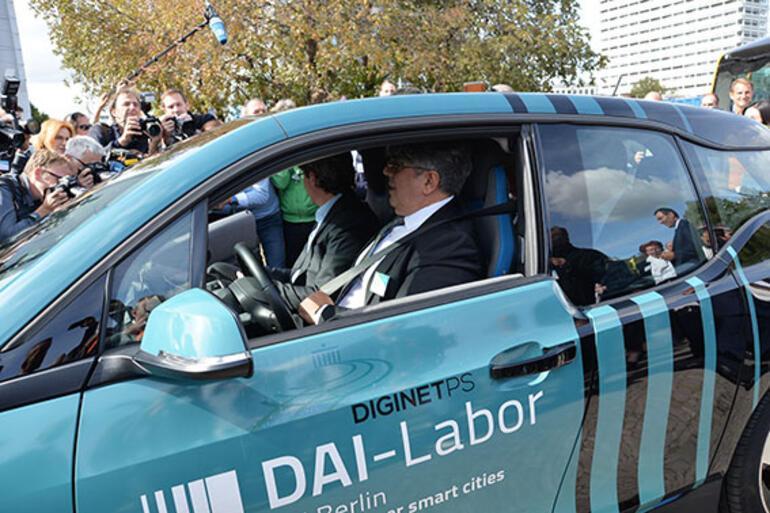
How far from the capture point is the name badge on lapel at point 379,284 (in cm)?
180

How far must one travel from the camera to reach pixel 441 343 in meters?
1.51

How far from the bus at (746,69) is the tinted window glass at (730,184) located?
9407 mm

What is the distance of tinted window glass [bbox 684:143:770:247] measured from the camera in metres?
1.99

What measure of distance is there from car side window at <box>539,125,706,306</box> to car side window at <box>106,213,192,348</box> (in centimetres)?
97

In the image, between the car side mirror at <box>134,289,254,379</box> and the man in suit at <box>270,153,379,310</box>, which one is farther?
the man in suit at <box>270,153,379,310</box>

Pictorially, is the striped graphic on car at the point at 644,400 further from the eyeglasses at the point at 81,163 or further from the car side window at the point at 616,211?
the eyeglasses at the point at 81,163

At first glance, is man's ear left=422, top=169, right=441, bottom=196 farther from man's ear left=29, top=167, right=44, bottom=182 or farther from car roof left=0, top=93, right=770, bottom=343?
man's ear left=29, top=167, right=44, bottom=182

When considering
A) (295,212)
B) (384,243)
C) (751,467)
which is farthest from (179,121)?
(751,467)

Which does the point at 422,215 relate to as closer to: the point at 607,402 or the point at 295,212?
the point at 607,402

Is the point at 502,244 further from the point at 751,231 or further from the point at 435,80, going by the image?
the point at 435,80

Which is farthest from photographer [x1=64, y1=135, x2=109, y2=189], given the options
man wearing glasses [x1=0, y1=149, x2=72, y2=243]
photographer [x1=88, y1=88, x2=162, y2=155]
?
photographer [x1=88, y1=88, x2=162, y2=155]

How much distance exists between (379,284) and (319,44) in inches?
452

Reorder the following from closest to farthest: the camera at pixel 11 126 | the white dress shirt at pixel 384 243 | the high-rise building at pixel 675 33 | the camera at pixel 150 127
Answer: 1. the white dress shirt at pixel 384 243
2. the camera at pixel 11 126
3. the camera at pixel 150 127
4. the high-rise building at pixel 675 33

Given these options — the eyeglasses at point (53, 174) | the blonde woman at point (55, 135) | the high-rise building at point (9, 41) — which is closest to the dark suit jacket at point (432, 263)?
the eyeglasses at point (53, 174)
